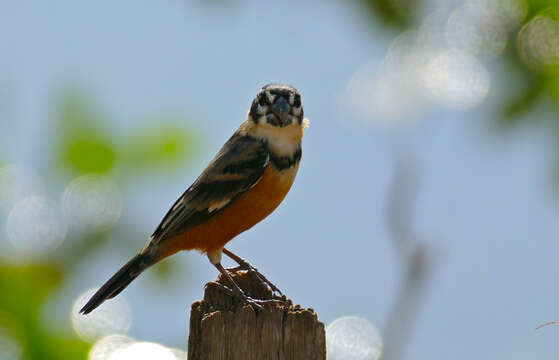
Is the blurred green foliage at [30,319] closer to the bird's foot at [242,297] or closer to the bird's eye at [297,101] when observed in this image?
the bird's foot at [242,297]

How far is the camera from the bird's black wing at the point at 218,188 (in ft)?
19.3

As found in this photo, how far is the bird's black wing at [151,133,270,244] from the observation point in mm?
5879

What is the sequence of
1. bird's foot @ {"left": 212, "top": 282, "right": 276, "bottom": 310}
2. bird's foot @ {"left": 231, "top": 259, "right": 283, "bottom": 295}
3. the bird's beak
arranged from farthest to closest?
the bird's beak
bird's foot @ {"left": 231, "top": 259, "right": 283, "bottom": 295}
bird's foot @ {"left": 212, "top": 282, "right": 276, "bottom": 310}

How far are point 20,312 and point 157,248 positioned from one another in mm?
1319

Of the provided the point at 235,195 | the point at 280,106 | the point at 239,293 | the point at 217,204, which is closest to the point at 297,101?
the point at 280,106

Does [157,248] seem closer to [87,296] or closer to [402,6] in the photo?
[87,296]

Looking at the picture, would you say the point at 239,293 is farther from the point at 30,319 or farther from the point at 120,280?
the point at 120,280

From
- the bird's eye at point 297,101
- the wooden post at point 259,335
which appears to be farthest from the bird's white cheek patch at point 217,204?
the wooden post at point 259,335

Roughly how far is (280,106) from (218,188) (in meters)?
0.66

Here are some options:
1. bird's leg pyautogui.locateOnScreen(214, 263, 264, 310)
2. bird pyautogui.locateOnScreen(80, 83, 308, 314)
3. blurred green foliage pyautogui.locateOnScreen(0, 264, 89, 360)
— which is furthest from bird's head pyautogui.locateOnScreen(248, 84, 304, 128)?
blurred green foliage pyautogui.locateOnScreen(0, 264, 89, 360)

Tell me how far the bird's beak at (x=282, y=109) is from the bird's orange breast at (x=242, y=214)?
0.32m

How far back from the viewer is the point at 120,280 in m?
5.80

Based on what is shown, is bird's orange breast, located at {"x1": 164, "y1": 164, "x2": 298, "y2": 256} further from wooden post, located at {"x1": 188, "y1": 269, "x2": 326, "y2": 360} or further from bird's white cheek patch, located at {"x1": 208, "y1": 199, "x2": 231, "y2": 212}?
wooden post, located at {"x1": 188, "y1": 269, "x2": 326, "y2": 360}

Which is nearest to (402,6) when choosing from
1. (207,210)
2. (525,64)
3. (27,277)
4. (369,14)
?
(369,14)
